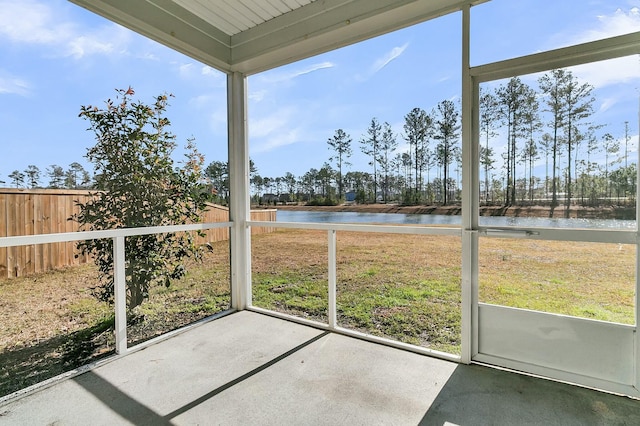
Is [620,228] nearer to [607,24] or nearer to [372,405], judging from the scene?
[607,24]

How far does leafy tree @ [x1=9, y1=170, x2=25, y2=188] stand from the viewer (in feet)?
6.84

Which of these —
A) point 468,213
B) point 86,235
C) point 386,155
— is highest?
point 386,155

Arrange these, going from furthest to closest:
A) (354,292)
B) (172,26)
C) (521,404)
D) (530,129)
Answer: (354,292), (172,26), (530,129), (521,404)

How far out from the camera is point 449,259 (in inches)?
97.9

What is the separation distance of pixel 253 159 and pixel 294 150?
57 centimetres

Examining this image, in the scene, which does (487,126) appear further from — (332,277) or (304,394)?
(304,394)

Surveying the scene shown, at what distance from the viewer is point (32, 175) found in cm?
218

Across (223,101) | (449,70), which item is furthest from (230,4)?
(449,70)

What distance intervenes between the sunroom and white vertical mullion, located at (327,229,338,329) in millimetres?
13

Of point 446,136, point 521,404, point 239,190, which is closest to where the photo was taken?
point 521,404

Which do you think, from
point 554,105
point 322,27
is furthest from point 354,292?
point 322,27

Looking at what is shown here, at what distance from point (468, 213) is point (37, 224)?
3.05 m

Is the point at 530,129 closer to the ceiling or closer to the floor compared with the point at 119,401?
closer to the ceiling

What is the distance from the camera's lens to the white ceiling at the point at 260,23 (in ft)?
7.92
